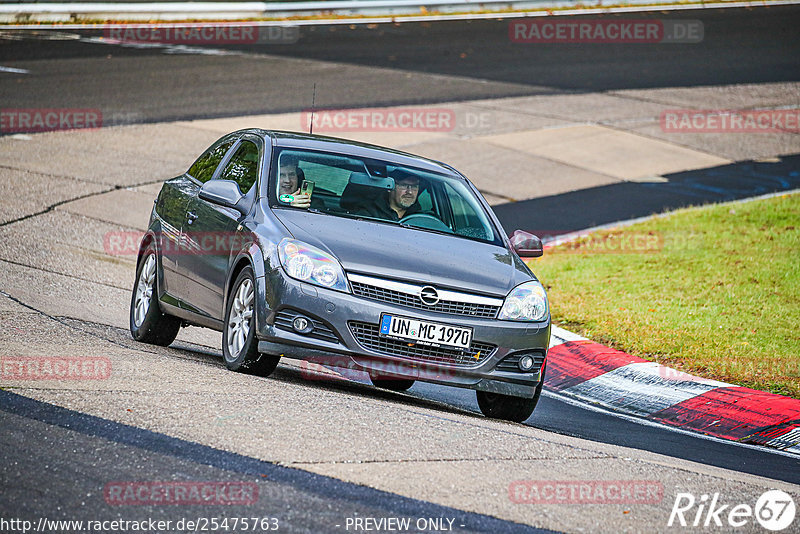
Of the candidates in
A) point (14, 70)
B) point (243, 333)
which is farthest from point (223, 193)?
point (14, 70)

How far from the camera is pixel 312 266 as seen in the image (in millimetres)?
7152

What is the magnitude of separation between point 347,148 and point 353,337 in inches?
76.1

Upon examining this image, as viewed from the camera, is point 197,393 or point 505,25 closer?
point 197,393

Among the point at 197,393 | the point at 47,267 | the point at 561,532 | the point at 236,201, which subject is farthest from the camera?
the point at 47,267

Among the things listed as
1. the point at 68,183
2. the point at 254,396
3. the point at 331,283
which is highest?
the point at 331,283

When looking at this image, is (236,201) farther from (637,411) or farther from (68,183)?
(68,183)

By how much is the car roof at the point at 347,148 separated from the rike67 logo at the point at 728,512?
3.75 m

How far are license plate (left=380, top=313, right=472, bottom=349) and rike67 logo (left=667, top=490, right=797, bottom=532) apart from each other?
75.8 inches

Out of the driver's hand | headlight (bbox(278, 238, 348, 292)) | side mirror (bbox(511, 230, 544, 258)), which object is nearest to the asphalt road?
the driver's hand

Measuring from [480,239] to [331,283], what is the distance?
4.94ft

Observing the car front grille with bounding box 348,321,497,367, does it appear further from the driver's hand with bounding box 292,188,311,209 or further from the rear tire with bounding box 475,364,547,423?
the driver's hand with bounding box 292,188,311,209

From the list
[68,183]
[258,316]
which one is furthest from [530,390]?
[68,183]

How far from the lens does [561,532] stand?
16.2 ft

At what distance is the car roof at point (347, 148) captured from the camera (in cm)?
844
